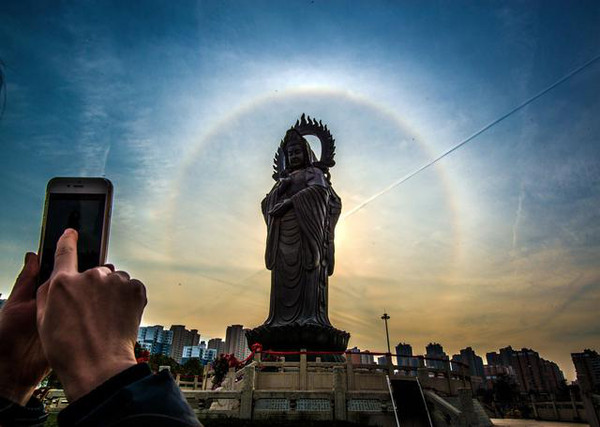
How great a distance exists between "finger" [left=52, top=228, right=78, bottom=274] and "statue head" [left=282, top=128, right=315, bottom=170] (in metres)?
12.8

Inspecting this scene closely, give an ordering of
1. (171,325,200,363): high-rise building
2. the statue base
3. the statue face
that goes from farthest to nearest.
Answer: (171,325,200,363): high-rise building, the statue face, the statue base

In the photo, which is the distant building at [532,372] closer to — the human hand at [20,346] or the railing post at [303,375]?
the railing post at [303,375]

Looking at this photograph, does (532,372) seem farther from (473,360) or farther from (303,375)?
(303,375)

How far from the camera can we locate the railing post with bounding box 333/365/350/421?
23.2ft

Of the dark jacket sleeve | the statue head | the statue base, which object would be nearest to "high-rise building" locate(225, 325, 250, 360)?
the statue head

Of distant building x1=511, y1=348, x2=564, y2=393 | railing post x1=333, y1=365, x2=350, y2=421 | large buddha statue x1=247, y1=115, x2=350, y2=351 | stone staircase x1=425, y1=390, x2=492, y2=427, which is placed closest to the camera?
railing post x1=333, y1=365, x2=350, y2=421

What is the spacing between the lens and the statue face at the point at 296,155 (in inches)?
538

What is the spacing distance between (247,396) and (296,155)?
8.47 meters

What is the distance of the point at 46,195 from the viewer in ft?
4.32

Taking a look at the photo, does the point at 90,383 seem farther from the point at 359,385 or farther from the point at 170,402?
the point at 359,385

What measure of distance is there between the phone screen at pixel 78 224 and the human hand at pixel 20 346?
60mm

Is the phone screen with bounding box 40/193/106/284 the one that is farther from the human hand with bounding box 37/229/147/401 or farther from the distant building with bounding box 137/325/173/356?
the distant building with bounding box 137/325/173/356

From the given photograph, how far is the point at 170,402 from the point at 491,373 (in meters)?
63.3

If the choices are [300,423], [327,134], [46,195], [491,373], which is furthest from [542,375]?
[46,195]
